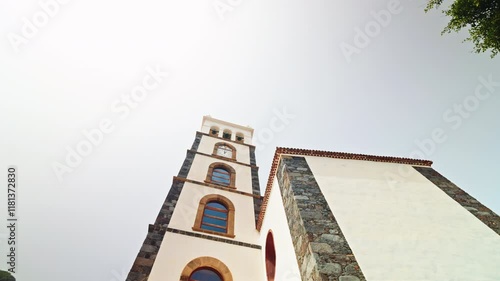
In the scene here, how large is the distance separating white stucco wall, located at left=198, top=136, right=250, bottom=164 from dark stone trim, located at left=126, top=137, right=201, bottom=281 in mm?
3826

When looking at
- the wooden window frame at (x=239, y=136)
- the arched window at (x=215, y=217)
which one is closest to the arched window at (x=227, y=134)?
the wooden window frame at (x=239, y=136)

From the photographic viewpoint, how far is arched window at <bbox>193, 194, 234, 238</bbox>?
856cm

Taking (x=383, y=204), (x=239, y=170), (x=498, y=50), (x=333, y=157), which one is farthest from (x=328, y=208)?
(x=239, y=170)

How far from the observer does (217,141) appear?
1527cm

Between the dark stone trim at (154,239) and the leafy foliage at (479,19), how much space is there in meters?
8.28

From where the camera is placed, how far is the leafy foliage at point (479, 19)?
177 inches

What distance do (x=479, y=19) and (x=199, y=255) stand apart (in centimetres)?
818

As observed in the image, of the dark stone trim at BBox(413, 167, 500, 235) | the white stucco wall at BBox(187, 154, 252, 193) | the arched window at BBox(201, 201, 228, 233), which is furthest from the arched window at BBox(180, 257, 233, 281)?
the dark stone trim at BBox(413, 167, 500, 235)

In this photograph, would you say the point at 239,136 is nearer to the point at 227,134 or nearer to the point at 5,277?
the point at 227,134

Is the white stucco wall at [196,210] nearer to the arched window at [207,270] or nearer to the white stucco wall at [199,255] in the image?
the white stucco wall at [199,255]

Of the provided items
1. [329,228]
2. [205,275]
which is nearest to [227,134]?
[205,275]

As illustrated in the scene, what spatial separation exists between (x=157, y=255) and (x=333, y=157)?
5.38 metres

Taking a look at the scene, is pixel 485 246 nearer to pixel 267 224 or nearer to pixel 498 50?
pixel 498 50

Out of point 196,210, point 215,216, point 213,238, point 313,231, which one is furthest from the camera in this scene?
point 215,216
